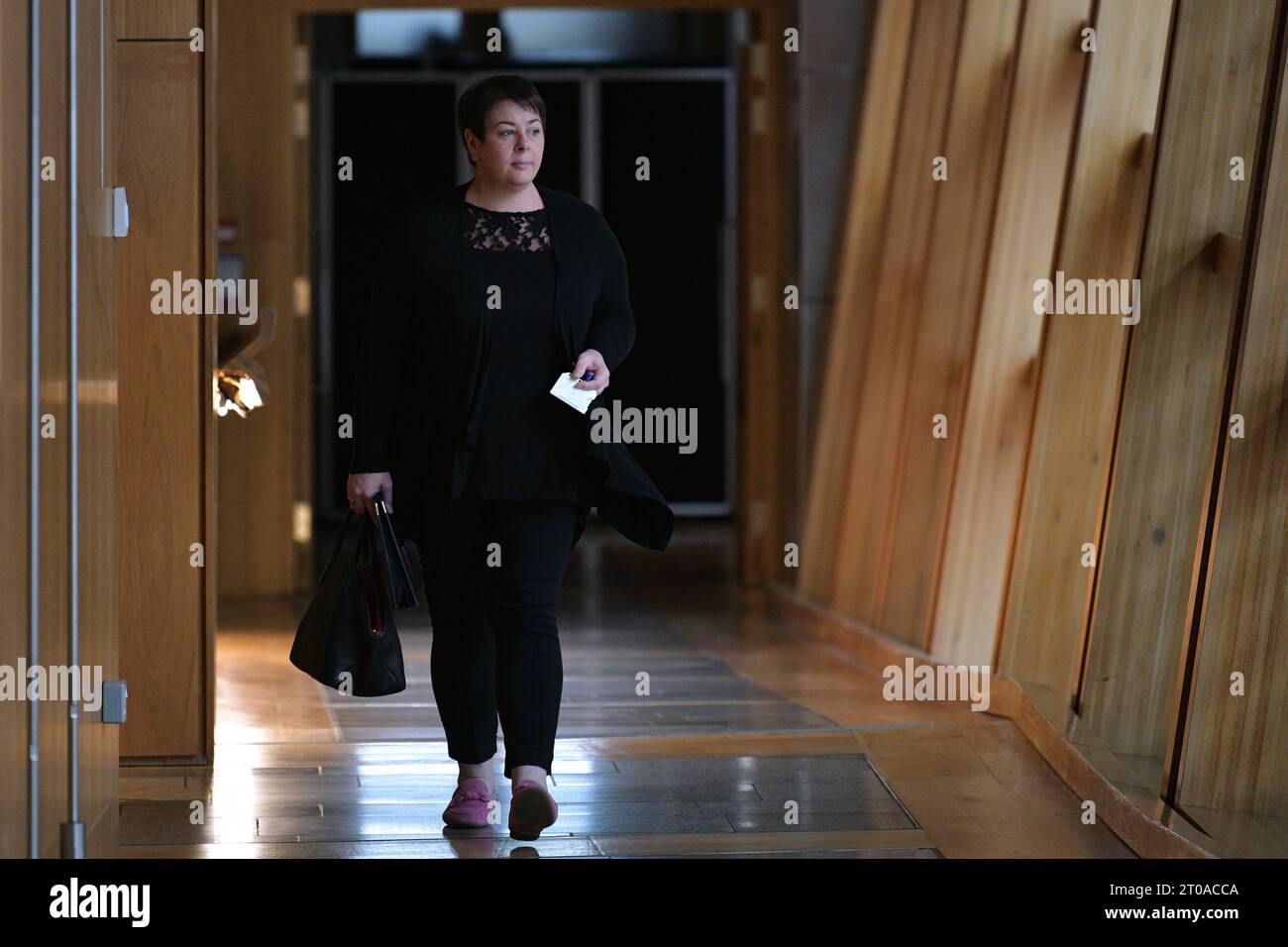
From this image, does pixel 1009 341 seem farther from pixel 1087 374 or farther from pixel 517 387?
pixel 517 387

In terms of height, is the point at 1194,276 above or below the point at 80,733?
above

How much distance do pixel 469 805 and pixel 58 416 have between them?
110 cm

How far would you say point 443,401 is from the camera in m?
3.15

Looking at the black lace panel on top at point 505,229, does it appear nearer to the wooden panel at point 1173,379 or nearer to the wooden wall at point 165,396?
the wooden wall at point 165,396

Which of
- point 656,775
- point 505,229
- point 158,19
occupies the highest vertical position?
point 158,19

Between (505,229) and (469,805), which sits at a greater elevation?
(505,229)

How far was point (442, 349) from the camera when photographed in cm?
315

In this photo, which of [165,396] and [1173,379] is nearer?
[1173,379]

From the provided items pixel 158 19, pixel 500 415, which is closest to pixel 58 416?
pixel 500 415

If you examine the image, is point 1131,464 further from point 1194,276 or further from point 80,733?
point 80,733

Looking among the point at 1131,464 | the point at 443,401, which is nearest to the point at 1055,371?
the point at 1131,464

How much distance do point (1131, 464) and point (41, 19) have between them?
7.70 feet

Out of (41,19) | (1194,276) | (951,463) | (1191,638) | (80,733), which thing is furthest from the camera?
(951,463)

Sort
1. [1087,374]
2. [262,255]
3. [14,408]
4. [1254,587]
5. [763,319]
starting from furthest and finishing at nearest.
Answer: [763,319] < [262,255] < [1087,374] < [1254,587] < [14,408]
